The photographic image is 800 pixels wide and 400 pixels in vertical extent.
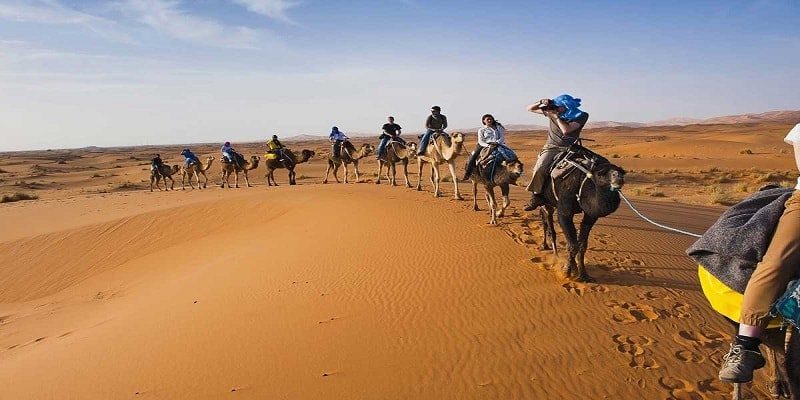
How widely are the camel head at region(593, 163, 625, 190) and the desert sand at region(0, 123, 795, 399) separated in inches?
61.7

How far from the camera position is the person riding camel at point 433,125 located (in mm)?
15570

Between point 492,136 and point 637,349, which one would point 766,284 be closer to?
point 637,349

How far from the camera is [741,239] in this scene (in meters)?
3.37

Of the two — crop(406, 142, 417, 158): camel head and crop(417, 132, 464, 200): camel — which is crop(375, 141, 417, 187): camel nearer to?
crop(406, 142, 417, 158): camel head

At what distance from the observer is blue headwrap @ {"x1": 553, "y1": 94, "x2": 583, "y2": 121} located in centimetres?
673

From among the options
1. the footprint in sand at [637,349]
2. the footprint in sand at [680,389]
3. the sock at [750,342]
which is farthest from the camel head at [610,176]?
the sock at [750,342]

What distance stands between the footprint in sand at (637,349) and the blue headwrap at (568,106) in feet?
9.95

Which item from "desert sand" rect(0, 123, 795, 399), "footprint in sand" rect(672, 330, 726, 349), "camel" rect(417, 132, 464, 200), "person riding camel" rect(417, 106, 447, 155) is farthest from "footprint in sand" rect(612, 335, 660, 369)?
"person riding camel" rect(417, 106, 447, 155)

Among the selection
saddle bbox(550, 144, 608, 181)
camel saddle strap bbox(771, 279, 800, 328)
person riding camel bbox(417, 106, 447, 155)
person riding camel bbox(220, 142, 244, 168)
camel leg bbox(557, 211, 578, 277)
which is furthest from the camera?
person riding camel bbox(220, 142, 244, 168)

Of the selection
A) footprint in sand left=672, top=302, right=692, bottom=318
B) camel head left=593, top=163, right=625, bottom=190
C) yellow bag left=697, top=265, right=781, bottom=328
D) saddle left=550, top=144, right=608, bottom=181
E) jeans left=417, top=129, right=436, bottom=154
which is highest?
jeans left=417, top=129, right=436, bottom=154

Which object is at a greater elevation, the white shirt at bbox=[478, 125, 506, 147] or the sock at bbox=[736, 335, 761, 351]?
the white shirt at bbox=[478, 125, 506, 147]

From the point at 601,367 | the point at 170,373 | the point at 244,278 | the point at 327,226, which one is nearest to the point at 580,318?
the point at 601,367

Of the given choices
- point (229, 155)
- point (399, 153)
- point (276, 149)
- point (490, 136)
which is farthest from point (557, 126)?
point (229, 155)

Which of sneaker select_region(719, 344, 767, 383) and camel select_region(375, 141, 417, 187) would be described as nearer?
sneaker select_region(719, 344, 767, 383)
